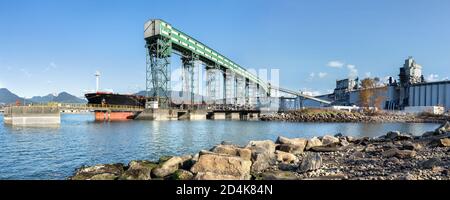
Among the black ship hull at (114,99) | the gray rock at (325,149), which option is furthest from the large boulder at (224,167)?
the black ship hull at (114,99)

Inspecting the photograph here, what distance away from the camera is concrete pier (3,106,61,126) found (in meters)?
49.7

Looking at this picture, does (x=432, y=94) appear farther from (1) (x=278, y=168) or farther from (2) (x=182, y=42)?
(1) (x=278, y=168)

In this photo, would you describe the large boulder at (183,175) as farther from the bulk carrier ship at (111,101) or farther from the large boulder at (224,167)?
the bulk carrier ship at (111,101)

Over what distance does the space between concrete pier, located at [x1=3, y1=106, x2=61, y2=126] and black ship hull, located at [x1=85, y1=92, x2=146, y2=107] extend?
812 inches

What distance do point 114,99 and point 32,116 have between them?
2600 centimetres

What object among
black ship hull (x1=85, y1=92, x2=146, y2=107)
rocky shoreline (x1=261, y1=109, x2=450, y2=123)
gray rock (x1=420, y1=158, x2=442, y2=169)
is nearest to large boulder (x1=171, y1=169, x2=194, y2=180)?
gray rock (x1=420, y1=158, x2=442, y2=169)

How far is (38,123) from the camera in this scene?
165 feet

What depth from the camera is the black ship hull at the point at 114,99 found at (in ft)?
241

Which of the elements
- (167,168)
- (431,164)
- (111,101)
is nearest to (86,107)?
(111,101)

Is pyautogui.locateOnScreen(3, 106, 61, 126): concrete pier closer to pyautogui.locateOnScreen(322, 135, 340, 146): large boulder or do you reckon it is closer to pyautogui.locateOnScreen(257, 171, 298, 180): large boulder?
pyautogui.locateOnScreen(322, 135, 340, 146): large boulder

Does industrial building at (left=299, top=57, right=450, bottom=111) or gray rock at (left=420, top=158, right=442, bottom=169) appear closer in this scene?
gray rock at (left=420, top=158, right=442, bottom=169)
